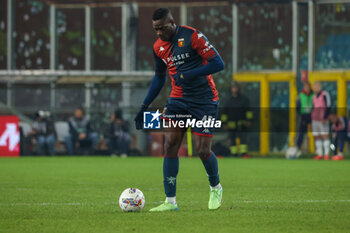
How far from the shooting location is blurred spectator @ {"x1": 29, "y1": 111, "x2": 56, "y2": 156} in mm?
19438

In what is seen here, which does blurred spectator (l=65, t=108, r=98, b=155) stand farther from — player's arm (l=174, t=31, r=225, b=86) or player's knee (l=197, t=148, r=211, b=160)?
player's arm (l=174, t=31, r=225, b=86)

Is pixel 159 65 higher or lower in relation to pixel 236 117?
higher

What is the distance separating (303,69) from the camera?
23109mm

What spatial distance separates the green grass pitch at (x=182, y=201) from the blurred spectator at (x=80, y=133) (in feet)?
19.9

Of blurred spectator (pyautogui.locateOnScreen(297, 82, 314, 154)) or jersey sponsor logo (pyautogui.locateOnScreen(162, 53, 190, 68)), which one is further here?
blurred spectator (pyautogui.locateOnScreen(297, 82, 314, 154))

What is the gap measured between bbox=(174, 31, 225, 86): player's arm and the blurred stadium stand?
1310 cm

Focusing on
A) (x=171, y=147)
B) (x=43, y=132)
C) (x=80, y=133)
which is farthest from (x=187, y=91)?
(x=43, y=132)

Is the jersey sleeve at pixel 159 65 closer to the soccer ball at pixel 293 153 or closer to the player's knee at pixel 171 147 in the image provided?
the player's knee at pixel 171 147

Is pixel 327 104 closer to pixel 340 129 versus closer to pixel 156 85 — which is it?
pixel 340 129

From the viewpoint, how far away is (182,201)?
774cm

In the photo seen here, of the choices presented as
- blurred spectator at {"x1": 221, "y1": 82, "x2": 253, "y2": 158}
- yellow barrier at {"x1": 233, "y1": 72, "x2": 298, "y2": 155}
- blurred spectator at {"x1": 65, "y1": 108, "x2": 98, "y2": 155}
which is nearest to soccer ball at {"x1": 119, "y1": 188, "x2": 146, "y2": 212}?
blurred spectator at {"x1": 221, "y1": 82, "x2": 253, "y2": 158}

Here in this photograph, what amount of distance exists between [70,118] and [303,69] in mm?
7924

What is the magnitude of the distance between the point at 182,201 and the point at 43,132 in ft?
40.2

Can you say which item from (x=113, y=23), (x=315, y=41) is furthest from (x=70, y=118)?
(x=315, y=41)
